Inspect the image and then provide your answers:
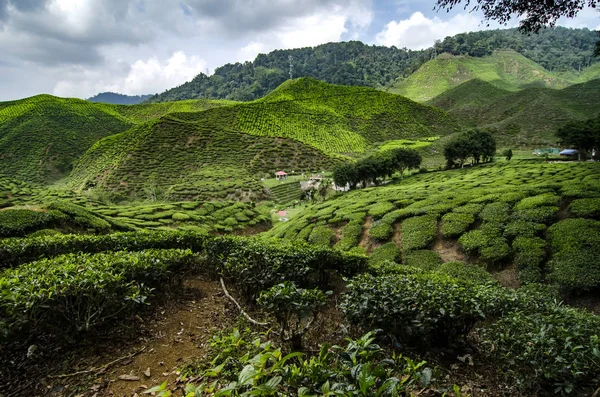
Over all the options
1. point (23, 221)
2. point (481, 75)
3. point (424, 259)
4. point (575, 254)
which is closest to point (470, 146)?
point (424, 259)

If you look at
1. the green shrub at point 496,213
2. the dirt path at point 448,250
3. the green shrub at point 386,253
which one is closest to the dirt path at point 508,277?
the dirt path at point 448,250

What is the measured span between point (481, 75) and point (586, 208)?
16203cm

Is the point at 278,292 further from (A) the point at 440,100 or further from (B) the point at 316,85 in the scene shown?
(A) the point at 440,100

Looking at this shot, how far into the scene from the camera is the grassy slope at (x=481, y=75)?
444 ft

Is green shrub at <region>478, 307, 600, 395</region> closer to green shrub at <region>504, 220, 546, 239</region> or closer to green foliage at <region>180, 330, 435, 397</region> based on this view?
green foliage at <region>180, 330, 435, 397</region>

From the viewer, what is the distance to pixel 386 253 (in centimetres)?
1295

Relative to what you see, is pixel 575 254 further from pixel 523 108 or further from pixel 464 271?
pixel 523 108

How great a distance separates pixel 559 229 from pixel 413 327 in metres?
10.0

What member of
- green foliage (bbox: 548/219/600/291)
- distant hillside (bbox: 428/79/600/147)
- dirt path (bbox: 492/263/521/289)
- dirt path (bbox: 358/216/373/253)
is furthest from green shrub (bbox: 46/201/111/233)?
distant hillside (bbox: 428/79/600/147)

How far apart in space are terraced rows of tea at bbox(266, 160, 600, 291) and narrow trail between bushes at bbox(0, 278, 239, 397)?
586 cm

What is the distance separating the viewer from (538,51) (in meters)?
167

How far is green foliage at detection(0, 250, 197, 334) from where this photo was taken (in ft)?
13.6

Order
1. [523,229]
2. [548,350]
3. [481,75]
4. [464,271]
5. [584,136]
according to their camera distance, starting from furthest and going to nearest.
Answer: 1. [481,75]
2. [584,136]
3. [523,229]
4. [464,271]
5. [548,350]

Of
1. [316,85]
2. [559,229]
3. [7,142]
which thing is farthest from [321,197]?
[316,85]
